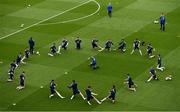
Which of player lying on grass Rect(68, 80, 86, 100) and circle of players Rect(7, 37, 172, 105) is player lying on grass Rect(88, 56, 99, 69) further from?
player lying on grass Rect(68, 80, 86, 100)

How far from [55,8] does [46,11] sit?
1907mm

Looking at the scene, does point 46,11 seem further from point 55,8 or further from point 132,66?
point 132,66

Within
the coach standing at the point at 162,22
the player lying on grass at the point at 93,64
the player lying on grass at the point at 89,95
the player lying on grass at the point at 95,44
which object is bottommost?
the player lying on grass at the point at 89,95

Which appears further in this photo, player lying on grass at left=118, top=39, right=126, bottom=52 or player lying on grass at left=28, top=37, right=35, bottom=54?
player lying on grass at left=28, top=37, right=35, bottom=54

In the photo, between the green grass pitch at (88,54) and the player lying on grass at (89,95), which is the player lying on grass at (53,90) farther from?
the player lying on grass at (89,95)

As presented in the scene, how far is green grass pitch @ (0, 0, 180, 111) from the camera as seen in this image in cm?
4016

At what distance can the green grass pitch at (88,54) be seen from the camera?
40156 mm

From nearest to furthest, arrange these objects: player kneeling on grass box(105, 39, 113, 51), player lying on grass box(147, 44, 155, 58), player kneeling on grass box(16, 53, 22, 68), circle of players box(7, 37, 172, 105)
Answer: circle of players box(7, 37, 172, 105)
player kneeling on grass box(16, 53, 22, 68)
player lying on grass box(147, 44, 155, 58)
player kneeling on grass box(105, 39, 113, 51)

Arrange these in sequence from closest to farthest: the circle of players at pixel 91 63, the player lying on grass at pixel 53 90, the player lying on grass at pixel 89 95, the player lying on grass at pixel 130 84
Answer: the player lying on grass at pixel 89 95
the circle of players at pixel 91 63
the player lying on grass at pixel 53 90
the player lying on grass at pixel 130 84

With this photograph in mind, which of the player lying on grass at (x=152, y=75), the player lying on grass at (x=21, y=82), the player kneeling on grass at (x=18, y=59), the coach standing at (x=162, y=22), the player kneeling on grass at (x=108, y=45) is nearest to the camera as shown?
the player lying on grass at (x=21, y=82)

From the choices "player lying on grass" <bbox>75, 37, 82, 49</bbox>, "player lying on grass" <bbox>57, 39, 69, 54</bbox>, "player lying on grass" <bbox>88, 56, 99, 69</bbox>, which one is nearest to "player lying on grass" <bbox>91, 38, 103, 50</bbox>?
"player lying on grass" <bbox>75, 37, 82, 49</bbox>

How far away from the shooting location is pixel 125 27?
192 feet

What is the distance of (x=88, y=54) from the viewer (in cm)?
5028

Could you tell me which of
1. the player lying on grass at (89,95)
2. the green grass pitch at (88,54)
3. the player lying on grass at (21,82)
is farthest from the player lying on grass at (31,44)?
the player lying on grass at (89,95)
